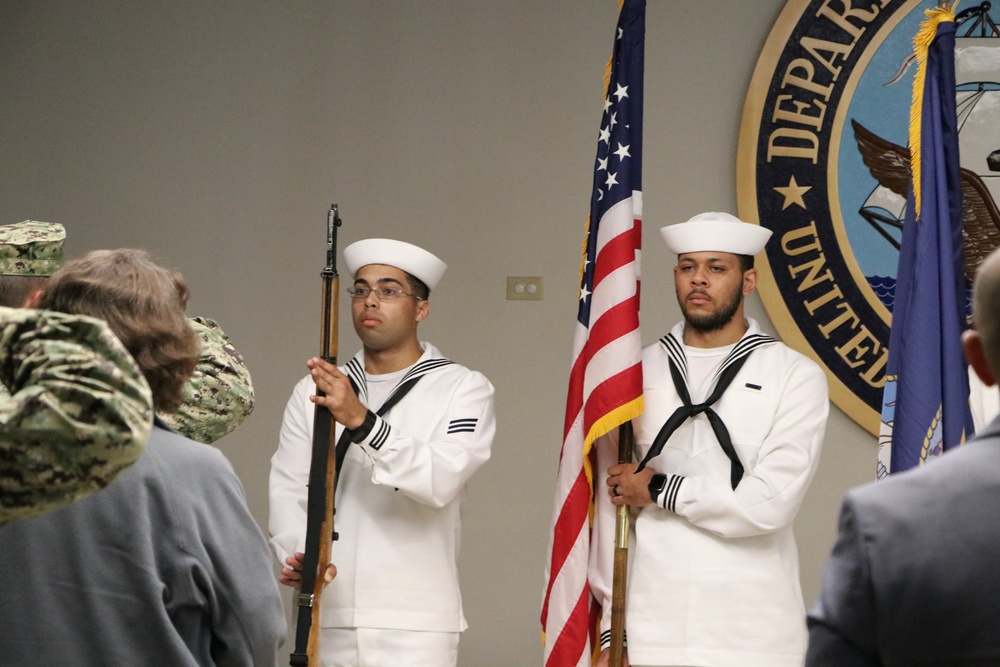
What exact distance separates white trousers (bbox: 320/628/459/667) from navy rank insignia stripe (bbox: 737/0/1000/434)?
79.2 inches

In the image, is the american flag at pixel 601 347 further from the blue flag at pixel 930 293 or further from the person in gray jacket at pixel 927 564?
the person in gray jacket at pixel 927 564

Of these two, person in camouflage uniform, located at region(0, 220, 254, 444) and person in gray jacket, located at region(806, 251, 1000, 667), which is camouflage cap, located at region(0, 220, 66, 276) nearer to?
person in camouflage uniform, located at region(0, 220, 254, 444)

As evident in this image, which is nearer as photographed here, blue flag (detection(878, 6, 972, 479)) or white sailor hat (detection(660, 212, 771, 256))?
blue flag (detection(878, 6, 972, 479))

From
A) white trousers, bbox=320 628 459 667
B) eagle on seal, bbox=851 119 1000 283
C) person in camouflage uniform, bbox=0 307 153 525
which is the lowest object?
white trousers, bbox=320 628 459 667

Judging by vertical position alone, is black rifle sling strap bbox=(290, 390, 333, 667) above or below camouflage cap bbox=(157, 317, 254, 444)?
below

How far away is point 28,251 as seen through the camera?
2.21m

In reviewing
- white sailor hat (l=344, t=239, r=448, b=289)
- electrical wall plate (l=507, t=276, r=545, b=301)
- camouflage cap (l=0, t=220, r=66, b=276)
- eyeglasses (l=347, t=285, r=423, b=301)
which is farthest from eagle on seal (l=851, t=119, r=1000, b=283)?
camouflage cap (l=0, t=220, r=66, b=276)

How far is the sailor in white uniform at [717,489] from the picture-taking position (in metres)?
3.23

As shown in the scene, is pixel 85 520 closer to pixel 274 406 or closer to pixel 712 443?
pixel 712 443

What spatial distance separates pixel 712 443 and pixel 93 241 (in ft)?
9.38

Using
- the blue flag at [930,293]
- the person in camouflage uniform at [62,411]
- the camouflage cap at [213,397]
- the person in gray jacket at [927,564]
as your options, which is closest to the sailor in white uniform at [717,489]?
the blue flag at [930,293]

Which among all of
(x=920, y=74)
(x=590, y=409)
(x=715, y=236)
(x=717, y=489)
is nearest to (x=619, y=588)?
(x=717, y=489)

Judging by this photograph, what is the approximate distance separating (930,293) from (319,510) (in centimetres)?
173

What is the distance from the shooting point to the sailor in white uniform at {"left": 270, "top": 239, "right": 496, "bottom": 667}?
3338 millimetres
